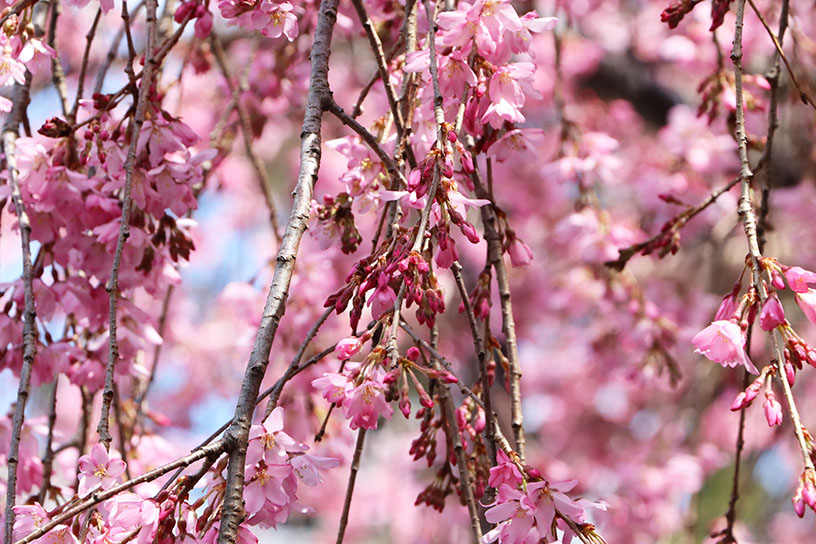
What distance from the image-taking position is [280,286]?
0.97 meters

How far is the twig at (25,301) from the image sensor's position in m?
1.07

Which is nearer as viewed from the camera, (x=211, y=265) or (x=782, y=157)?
(x=782, y=157)

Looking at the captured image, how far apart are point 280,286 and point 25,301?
21.1 inches

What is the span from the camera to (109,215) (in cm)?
140

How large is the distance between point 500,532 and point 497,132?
59 cm

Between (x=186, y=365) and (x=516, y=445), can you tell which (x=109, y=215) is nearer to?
(x=516, y=445)

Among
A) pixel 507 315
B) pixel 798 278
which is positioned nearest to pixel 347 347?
pixel 507 315

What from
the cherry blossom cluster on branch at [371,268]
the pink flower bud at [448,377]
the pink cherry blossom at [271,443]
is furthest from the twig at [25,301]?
the pink flower bud at [448,377]

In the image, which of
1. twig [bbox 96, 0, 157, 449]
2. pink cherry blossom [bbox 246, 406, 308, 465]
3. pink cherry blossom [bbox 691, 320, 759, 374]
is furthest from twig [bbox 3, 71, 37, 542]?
pink cherry blossom [bbox 691, 320, 759, 374]

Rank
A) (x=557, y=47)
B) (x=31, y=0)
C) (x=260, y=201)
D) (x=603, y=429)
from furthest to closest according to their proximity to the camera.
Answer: (x=260, y=201) < (x=603, y=429) < (x=557, y=47) < (x=31, y=0)

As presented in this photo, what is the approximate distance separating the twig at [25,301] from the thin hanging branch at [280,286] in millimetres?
291

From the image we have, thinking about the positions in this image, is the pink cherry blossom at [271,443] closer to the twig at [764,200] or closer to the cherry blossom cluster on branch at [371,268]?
the cherry blossom cluster on branch at [371,268]

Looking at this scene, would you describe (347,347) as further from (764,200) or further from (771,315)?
(764,200)

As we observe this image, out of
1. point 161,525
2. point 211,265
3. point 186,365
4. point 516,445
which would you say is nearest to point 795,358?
point 516,445
